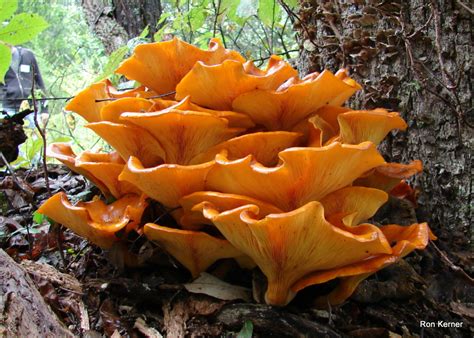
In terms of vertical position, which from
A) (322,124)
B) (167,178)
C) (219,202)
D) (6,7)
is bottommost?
(219,202)

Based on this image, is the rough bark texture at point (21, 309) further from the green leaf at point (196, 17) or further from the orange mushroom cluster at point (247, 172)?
the green leaf at point (196, 17)

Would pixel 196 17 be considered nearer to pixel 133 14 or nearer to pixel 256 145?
pixel 133 14

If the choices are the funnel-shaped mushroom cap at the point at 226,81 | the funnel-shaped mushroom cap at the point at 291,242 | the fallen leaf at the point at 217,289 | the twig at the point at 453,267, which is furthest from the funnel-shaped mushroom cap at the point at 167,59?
the twig at the point at 453,267

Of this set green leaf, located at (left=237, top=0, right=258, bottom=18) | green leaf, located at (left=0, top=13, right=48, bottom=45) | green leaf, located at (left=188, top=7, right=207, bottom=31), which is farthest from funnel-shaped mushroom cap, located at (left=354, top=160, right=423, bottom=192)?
green leaf, located at (left=188, top=7, right=207, bottom=31)

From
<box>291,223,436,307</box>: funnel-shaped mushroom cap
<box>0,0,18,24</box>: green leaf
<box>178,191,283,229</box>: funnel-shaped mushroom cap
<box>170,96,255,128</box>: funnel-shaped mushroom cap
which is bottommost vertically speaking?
<box>291,223,436,307</box>: funnel-shaped mushroom cap

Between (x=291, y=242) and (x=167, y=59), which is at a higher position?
(x=167, y=59)

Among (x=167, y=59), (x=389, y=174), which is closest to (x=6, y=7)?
(x=167, y=59)

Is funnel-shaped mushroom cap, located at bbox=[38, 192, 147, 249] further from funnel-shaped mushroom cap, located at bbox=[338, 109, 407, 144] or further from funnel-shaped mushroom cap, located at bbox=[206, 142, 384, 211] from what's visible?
funnel-shaped mushroom cap, located at bbox=[338, 109, 407, 144]
